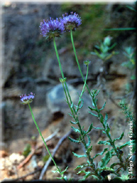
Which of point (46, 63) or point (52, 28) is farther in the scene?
point (46, 63)

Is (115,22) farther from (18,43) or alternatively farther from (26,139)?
(26,139)

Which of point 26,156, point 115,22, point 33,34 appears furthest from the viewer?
point 33,34

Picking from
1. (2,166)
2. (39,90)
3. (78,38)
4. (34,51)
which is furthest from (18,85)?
(2,166)

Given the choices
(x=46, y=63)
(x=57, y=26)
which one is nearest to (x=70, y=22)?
(x=57, y=26)

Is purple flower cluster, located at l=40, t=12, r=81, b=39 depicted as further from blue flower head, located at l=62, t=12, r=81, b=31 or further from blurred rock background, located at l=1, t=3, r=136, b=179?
blurred rock background, located at l=1, t=3, r=136, b=179

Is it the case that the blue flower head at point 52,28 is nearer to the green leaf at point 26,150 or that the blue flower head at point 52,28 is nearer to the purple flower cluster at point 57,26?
the purple flower cluster at point 57,26

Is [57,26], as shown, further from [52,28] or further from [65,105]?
[65,105]

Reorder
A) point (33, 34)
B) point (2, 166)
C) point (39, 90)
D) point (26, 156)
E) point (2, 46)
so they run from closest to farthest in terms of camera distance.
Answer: point (2, 166)
point (26, 156)
point (39, 90)
point (2, 46)
point (33, 34)

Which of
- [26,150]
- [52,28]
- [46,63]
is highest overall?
[46,63]
